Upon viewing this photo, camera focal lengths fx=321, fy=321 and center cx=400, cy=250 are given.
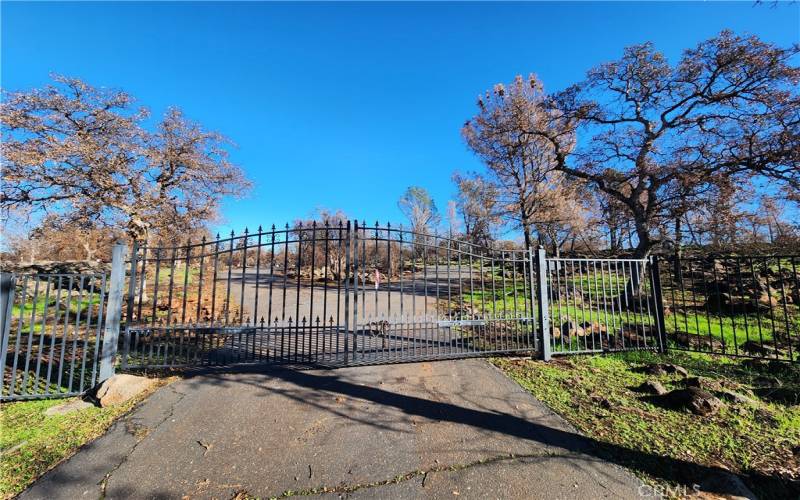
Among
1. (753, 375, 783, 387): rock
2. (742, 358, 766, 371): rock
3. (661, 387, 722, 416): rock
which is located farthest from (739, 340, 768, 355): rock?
(661, 387, 722, 416): rock

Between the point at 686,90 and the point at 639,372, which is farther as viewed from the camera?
the point at 686,90

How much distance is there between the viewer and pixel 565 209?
1912 centimetres

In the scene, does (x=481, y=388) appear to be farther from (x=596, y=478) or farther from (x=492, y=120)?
(x=492, y=120)

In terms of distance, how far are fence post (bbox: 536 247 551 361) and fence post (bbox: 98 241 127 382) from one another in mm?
6293

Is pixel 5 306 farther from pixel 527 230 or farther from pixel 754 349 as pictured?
pixel 527 230

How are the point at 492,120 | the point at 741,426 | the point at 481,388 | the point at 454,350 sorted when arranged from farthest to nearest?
the point at 492,120, the point at 454,350, the point at 481,388, the point at 741,426

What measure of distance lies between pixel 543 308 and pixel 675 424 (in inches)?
92.7

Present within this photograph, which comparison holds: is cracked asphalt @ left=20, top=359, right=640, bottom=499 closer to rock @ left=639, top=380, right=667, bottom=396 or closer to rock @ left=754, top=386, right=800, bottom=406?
rock @ left=639, top=380, right=667, bottom=396

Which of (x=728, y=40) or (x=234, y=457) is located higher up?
(x=728, y=40)

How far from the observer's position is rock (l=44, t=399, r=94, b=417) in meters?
3.69

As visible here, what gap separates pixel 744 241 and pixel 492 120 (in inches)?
497

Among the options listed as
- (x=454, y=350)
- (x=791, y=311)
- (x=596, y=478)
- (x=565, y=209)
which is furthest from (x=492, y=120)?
(x=596, y=478)

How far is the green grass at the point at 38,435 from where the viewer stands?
267cm

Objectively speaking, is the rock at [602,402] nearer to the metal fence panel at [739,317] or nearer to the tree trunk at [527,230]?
the metal fence panel at [739,317]
